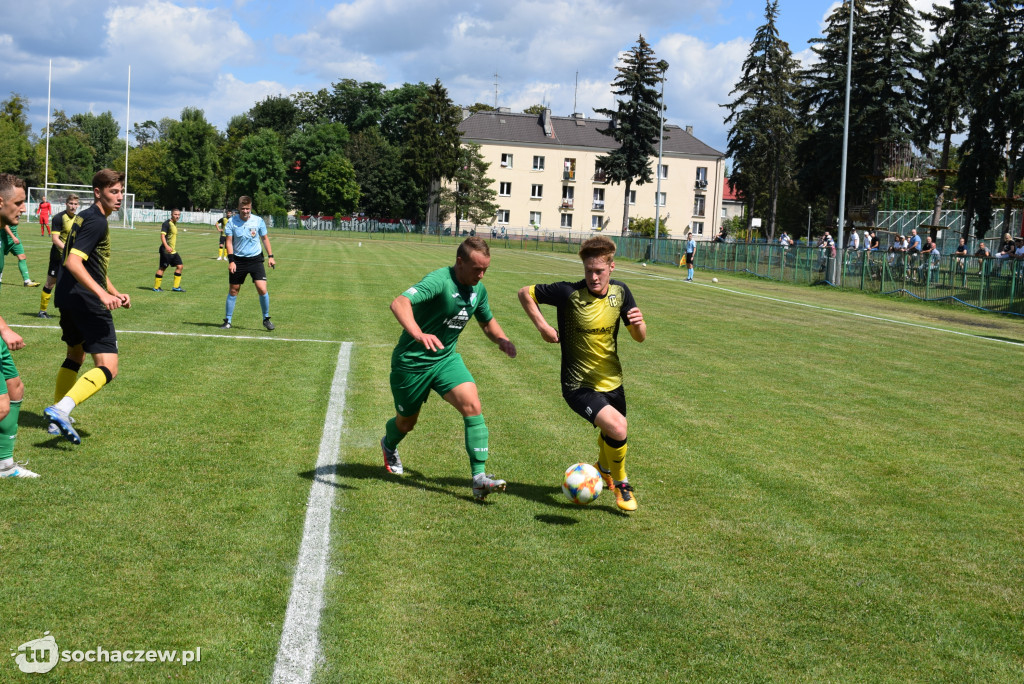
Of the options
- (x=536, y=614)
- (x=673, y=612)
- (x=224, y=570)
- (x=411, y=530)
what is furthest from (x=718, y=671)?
(x=224, y=570)

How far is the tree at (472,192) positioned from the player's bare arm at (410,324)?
270ft

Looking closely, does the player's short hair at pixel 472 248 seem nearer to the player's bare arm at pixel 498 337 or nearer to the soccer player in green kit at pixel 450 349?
the soccer player in green kit at pixel 450 349

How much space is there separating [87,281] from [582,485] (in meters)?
4.12

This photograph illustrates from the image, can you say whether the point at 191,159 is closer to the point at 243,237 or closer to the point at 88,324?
the point at 243,237

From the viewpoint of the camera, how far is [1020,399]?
11062 millimetres

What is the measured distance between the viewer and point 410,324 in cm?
562

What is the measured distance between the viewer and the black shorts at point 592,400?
5953 mm

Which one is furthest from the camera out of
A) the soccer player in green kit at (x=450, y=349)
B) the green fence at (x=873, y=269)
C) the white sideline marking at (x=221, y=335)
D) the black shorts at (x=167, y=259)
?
the green fence at (x=873, y=269)

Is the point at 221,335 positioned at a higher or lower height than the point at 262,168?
lower

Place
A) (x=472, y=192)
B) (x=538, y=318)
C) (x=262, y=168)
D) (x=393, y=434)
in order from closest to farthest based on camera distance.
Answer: (x=538, y=318)
(x=393, y=434)
(x=472, y=192)
(x=262, y=168)

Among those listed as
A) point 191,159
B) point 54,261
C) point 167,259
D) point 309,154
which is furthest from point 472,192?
point 54,261

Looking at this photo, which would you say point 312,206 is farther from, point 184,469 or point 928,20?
point 184,469

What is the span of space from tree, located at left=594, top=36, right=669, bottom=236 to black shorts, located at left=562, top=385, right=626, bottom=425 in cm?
6754

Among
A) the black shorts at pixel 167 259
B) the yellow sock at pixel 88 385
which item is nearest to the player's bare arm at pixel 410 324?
the yellow sock at pixel 88 385
